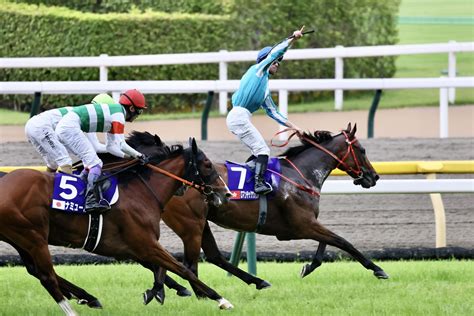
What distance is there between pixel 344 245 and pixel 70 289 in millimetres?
2090

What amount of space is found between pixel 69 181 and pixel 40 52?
410 inches

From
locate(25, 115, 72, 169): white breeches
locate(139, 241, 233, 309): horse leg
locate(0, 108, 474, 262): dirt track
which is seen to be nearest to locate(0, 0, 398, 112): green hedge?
locate(0, 108, 474, 262): dirt track

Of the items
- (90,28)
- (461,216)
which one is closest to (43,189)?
(461,216)

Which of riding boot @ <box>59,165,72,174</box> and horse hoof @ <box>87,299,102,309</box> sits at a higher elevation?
riding boot @ <box>59,165,72,174</box>

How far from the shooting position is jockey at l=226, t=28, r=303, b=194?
9695mm

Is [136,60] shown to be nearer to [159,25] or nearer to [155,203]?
[159,25]

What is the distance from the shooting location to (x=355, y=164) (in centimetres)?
1036

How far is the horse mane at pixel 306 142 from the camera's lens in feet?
33.8

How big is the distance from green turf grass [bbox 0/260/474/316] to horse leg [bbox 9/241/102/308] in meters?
0.06

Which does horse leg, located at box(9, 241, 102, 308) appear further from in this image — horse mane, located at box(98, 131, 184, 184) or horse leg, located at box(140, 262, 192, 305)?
horse mane, located at box(98, 131, 184, 184)

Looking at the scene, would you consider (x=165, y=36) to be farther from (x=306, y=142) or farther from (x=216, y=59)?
(x=306, y=142)

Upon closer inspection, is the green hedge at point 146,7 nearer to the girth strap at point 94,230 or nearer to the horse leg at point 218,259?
the horse leg at point 218,259

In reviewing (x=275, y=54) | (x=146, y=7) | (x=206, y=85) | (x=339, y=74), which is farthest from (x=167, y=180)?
(x=146, y=7)

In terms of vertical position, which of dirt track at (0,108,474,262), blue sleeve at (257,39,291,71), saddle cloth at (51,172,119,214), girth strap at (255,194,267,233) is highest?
blue sleeve at (257,39,291,71)
